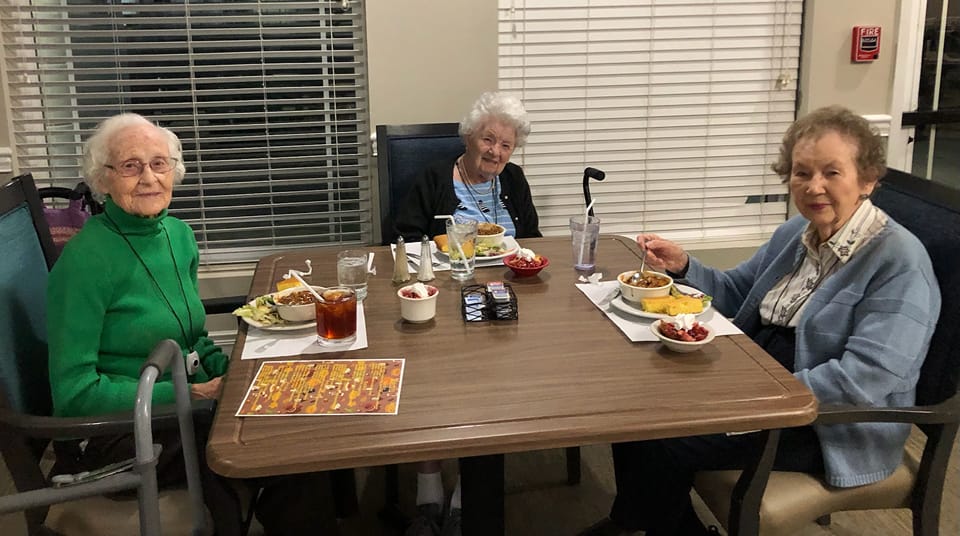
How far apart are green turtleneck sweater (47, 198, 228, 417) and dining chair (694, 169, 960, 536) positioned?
122 centimetres

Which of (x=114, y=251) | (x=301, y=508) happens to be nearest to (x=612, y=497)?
(x=301, y=508)

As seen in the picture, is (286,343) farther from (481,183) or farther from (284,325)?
(481,183)

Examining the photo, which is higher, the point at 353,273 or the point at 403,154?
the point at 403,154

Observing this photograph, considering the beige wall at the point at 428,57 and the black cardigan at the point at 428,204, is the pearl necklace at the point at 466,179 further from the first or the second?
the beige wall at the point at 428,57

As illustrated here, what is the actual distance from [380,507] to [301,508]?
0.70 meters

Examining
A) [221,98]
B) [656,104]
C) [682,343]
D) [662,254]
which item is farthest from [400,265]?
[656,104]

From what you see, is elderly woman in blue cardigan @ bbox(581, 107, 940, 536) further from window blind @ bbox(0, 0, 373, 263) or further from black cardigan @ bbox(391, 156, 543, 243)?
window blind @ bbox(0, 0, 373, 263)

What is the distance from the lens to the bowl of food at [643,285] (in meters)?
1.81

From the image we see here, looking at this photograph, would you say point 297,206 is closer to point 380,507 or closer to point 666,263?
point 380,507

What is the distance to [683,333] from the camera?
1610 millimetres

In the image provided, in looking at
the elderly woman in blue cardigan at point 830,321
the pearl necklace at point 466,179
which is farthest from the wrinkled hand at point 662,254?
the pearl necklace at point 466,179

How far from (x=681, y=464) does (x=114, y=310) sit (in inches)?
52.4

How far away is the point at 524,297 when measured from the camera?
198cm

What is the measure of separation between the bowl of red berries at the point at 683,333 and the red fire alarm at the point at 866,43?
7.27 feet
